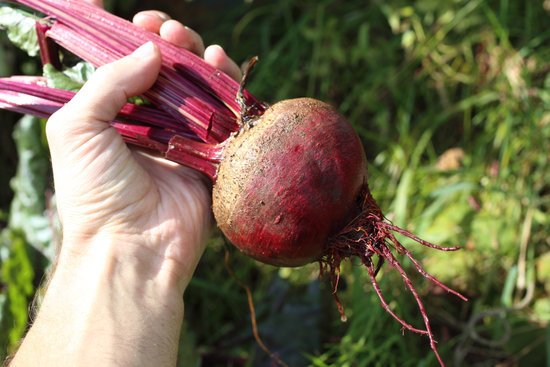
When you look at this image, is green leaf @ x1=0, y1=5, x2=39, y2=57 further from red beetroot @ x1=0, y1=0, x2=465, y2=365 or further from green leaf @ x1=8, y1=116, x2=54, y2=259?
green leaf @ x1=8, y1=116, x2=54, y2=259

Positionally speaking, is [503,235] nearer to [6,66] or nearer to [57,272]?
[57,272]

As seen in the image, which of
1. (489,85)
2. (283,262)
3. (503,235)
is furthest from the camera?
(489,85)

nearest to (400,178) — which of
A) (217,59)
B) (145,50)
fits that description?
(217,59)

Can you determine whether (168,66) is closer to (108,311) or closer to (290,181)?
(290,181)

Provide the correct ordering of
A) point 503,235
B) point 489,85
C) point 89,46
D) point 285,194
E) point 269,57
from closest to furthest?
point 285,194 → point 89,46 → point 503,235 → point 489,85 → point 269,57

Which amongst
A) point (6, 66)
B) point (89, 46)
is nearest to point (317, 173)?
point (89, 46)

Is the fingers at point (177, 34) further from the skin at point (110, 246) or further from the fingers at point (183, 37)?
the skin at point (110, 246)

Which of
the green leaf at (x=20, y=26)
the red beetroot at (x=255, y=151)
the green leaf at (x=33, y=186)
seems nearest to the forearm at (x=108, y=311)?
the red beetroot at (x=255, y=151)
